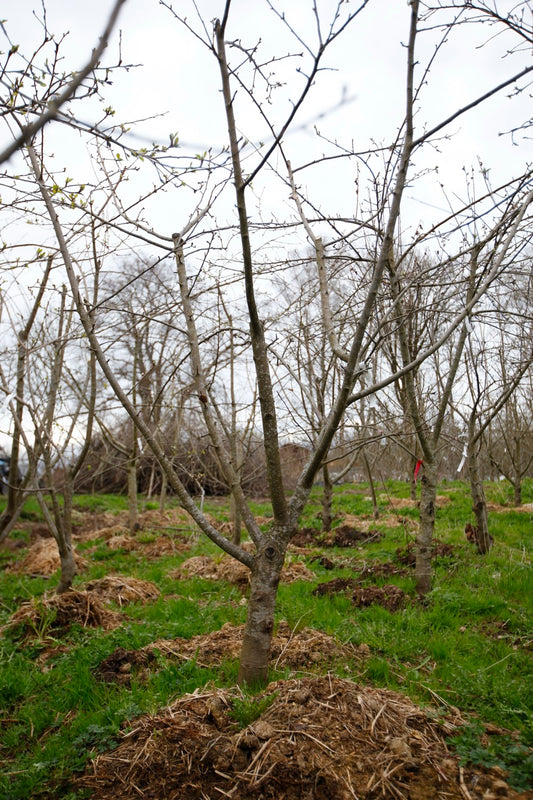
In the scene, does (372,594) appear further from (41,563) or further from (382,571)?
(41,563)

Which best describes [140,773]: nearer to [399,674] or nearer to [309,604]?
Answer: [399,674]

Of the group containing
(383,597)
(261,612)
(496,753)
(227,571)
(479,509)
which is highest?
(479,509)

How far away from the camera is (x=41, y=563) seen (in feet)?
25.6

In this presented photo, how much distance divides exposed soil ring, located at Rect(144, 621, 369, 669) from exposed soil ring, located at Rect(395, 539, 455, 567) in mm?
2303

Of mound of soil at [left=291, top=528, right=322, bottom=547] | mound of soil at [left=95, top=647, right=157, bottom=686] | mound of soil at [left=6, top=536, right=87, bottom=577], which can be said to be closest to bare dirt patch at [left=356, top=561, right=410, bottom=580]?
mound of soil at [left=291, top=528, right=322, bottom=547]

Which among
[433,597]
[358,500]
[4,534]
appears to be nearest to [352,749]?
[433,597]

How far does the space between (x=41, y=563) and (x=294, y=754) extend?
643cm

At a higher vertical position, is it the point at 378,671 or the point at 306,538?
the point at 306,538

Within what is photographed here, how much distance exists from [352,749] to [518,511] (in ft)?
25.6

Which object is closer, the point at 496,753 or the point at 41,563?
the point at 496,753

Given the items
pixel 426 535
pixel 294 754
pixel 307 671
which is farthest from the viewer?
pixel 426 535

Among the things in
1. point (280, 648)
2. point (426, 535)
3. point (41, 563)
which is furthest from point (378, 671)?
point (41, 563)

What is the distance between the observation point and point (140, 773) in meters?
2.59

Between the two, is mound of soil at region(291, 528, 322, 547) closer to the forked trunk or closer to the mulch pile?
the mulch pile
